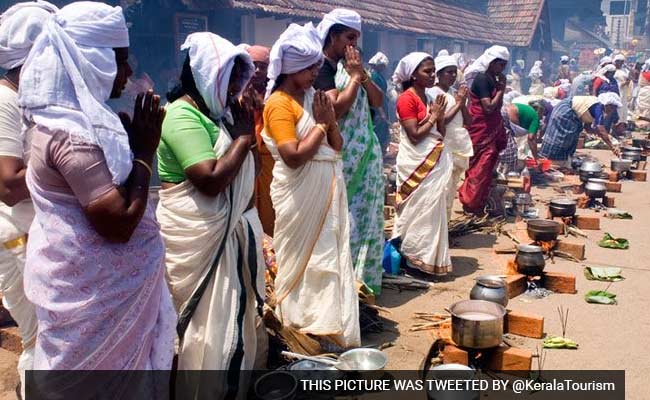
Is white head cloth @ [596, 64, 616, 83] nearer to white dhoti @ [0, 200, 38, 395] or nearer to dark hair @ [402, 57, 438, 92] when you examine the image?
dark hair @ [402, 57, 438, 92]

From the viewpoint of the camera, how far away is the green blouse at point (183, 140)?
103 inches

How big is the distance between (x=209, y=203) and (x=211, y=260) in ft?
0.92

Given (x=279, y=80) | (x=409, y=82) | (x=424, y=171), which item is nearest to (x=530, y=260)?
(x=424, y=171)

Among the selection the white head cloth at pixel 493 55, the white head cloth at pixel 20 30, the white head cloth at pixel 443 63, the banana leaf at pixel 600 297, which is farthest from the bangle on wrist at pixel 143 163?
the white head cloth at pixel 493 55

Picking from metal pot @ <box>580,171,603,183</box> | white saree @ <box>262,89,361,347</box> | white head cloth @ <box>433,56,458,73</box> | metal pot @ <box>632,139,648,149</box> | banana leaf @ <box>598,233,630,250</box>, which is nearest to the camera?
white saree @ <box>262,89,361,347</box>

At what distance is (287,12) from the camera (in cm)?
1120

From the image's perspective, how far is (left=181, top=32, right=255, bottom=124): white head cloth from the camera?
2.68m

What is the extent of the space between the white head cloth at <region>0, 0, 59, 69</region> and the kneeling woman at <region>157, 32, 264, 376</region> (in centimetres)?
68

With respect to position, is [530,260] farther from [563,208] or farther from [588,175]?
[588,175]

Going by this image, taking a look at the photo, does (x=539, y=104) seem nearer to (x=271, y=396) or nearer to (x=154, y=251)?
(x=271, y=396)

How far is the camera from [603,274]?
5387mm

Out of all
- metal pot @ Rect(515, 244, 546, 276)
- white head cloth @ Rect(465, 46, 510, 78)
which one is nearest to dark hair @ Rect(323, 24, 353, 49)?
metal pot @ Rect(515, 244, 546, 276)

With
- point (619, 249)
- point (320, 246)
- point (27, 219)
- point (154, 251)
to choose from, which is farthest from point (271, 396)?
point (619, 249)

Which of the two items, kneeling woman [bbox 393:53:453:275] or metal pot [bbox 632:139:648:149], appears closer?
kneeling woman [bbox 393:53:453:275]
